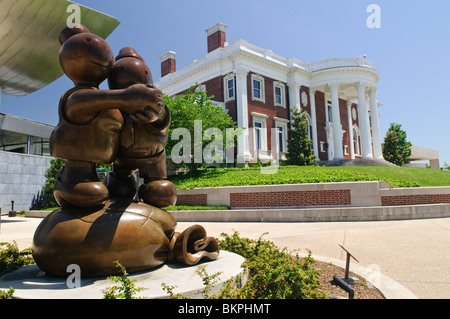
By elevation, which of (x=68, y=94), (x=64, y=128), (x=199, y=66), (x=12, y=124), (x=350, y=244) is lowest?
(x=350, y=244)

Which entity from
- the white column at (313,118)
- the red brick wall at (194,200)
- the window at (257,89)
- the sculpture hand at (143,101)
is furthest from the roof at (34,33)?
the white column at (313,118)

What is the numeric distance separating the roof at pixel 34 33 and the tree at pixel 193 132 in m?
6.49

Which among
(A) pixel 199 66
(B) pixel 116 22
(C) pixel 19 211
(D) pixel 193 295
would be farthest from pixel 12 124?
(D) pixel 193 295

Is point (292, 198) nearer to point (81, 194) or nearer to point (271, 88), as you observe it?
point (81, 194)

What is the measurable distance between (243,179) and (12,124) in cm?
1725

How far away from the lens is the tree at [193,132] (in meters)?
19.9

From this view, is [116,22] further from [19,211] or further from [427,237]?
[427,237]

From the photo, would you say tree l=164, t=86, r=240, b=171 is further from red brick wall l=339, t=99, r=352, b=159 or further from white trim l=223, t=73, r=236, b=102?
red brick wall l=339, t=99, r=352, b=159

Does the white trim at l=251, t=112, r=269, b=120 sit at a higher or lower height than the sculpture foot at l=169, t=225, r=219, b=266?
higher

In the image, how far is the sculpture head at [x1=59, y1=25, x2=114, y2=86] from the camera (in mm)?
3090

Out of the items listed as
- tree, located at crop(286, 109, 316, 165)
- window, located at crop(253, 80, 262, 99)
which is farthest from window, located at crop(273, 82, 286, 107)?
tree, located at crop(286, 109, 316, 165)

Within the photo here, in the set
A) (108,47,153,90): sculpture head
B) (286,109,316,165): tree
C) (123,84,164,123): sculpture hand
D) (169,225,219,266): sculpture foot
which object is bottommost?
(169,225,219,266): sculpture foot

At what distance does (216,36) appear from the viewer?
29.2 meters

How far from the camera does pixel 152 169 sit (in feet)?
12.2
